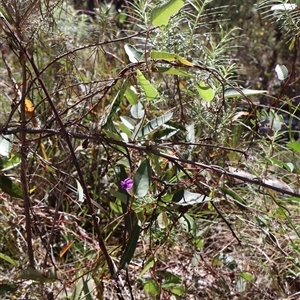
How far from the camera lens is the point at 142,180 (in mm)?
1060

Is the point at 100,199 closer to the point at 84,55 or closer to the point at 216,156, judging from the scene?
the point at 216,156

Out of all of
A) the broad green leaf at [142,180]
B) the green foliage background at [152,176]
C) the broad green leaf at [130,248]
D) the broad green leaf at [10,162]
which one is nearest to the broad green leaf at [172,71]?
the green foliage background at [152,176]

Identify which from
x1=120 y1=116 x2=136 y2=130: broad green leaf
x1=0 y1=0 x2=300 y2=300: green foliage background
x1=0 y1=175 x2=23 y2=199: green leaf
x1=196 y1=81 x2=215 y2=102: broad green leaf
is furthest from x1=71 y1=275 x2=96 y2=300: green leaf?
x1=196 y1=81 x2=215 y2=102: broad green leaf

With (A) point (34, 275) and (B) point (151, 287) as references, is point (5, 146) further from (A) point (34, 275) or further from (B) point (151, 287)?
(B) point (151, 287)

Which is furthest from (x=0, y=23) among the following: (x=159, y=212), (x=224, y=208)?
(x=224, y=208)

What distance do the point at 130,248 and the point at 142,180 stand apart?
0.42 feet

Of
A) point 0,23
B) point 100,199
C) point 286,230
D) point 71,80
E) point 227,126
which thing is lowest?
point 286,230

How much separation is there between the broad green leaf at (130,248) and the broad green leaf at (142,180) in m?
0.08

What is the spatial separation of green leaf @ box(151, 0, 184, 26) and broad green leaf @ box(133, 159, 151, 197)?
10.1 inches

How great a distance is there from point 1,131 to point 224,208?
2.05 feet

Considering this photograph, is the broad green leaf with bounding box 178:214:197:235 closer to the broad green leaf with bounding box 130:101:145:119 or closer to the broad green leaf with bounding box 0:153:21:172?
the broad green leaf with bounding box 130:101:145:119

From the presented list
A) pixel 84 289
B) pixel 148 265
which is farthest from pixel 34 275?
pixel 148 265

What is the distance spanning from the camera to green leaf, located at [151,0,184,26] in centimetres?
93

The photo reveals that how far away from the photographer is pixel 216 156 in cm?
136
